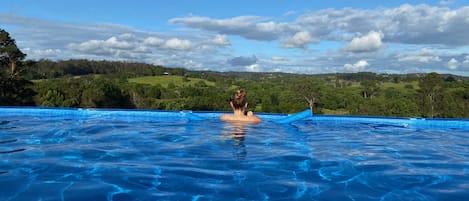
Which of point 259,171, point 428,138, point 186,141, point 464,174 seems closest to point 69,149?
point 186,141

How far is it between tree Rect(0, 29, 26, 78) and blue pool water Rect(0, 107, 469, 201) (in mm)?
15955

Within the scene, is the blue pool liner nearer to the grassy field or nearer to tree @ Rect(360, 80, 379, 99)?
the grassy field

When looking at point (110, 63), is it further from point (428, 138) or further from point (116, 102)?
point (428, 138)

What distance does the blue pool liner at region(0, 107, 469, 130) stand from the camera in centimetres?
1184

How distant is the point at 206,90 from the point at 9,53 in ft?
101

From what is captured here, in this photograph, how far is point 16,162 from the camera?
587cm

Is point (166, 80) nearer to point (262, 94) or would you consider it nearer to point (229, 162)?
point (262, 94)

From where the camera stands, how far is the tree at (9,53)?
25094 mm

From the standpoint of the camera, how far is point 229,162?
606cm

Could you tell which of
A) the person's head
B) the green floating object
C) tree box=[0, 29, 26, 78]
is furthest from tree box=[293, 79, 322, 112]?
the person's head

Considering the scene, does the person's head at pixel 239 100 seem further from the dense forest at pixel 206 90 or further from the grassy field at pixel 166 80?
the grassy field at pixel 166 80

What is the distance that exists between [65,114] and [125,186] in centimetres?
1038

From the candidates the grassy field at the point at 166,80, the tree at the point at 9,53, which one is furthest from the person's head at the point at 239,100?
the grassy field at the point at 166,80

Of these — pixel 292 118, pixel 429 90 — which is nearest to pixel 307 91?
pixel 429 90
